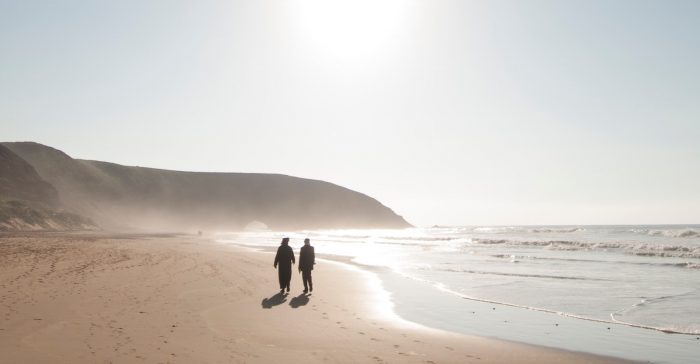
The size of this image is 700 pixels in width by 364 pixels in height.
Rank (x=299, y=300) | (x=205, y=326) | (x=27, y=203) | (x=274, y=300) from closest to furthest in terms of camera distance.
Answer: (x=205, y=326)
(x=274, y=300)
(x=299, y=300)
(x=27, y=203)

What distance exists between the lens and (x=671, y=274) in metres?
21.3

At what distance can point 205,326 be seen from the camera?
30.5 feet

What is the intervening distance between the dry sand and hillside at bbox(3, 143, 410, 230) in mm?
95524

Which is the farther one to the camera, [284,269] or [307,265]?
[307,265]

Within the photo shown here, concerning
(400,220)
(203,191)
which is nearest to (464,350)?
(203,191)

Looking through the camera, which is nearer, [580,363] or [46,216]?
[580,363]

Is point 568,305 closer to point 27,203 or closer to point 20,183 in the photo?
point 27,203

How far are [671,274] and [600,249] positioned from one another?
1899cm

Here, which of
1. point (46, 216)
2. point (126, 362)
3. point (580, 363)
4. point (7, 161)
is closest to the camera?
point (126, 362)

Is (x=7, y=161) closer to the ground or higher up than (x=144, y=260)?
higher up

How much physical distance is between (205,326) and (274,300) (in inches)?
164

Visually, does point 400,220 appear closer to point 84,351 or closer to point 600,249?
Result: point 600,249

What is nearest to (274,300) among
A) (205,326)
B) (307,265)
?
(307,265)

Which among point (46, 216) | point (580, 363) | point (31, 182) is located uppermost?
point (31, 182)
